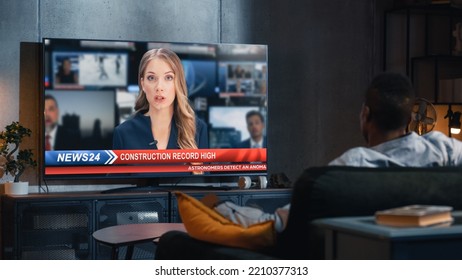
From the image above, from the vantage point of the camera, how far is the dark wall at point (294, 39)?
5734 millimetres

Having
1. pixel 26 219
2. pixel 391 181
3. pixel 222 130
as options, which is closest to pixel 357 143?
pixel 222 130

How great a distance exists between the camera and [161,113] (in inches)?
223

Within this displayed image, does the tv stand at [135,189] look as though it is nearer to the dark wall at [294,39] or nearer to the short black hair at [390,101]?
the dark wall at [294,39]

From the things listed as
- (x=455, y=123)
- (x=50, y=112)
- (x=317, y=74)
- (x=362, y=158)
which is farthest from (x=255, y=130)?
(x=362, y=158)

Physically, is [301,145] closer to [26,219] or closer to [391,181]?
[26,219]

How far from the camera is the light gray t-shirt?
7.77 ft

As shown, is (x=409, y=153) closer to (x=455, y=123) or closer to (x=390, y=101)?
(x=390, y=101)

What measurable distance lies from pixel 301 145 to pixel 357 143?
0.49 metres

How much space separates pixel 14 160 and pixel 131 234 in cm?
167

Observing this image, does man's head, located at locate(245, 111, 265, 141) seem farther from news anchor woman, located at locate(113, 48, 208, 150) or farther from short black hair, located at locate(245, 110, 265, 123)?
news anchor woman, located at locate(113, 48, 208, 150)

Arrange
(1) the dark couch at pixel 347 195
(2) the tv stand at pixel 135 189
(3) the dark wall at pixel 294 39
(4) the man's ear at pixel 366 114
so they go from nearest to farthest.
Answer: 1. (1) the dark couch at pixel 347 195
2. (4) the man's ear at pixel 366 114
3. (2) the tv stand at pixel 135 189
4. (3) the dark wall at pixel 294 39

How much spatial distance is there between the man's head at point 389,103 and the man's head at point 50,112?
3300 mm

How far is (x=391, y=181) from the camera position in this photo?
2.12m

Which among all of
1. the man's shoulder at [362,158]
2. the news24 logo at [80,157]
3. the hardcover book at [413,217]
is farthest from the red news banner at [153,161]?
the hardcover book at [413,217]
